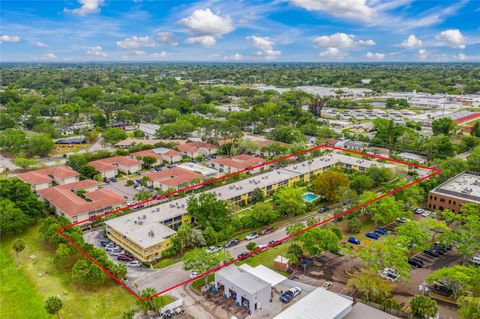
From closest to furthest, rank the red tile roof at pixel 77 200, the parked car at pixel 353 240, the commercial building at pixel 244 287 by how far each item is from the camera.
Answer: the commercial building at pixel 244 287 → the parked car at pixel 353 240 → the red tile roof at pixel 77 200

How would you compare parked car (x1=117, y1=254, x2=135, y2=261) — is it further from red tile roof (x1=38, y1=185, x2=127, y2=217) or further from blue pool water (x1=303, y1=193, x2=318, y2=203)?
blue pool water (x1=303, y1=193, x2=318, y2=203)

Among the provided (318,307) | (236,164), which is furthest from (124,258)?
(236,164)

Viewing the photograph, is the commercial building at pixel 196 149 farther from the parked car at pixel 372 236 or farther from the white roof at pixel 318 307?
the white roof at pixel 318 307

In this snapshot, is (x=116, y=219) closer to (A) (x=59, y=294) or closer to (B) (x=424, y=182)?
(A) (x=59, y=294)

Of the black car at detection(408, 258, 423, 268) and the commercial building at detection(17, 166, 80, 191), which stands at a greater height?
the commercial building at detection(17, 166, 80, 191)

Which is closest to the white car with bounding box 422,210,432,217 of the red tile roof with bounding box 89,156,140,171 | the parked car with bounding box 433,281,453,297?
the parked car with bounding box 433,281,453,297

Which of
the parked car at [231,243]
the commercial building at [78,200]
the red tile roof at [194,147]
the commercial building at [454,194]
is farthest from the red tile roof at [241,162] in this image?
the commercial building at [454,194]
